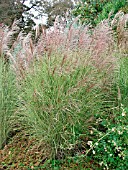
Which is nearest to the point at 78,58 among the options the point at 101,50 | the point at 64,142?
the point at 101,50

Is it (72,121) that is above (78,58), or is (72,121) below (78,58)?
below

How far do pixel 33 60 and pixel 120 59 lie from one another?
1.18 m

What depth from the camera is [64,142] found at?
2389 millimetres

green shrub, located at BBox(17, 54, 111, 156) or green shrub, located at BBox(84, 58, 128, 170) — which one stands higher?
green shrub, located at BBox(17, 54, 111, 156)

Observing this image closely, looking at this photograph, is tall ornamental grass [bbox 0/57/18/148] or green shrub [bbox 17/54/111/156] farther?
tall ornamental grass [bbox 0/57/18/148]

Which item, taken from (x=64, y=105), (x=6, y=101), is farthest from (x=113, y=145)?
(x=6, y=101)

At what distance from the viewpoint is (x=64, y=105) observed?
2352mm

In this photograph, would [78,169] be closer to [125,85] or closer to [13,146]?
[13,146]

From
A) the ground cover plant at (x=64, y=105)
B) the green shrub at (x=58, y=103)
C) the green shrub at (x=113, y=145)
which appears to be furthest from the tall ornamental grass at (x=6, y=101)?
the green shrub at (x=113, y=145)

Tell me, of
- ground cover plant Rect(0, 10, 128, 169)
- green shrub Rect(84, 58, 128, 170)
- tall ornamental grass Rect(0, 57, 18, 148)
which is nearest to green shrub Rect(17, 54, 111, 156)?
ground cover plant Rect(0, 10, 128, 169)

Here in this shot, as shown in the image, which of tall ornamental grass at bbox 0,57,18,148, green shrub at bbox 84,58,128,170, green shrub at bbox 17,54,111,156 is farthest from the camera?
tall ornamental grass at bbox 0,57,18,148

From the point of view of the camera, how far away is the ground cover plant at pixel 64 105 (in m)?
2.35

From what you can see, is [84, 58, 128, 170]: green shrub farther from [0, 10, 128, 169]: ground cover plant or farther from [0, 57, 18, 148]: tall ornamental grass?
[0, 57, 18, 148]: tall ornamental grass

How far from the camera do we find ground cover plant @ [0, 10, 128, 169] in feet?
7.72
